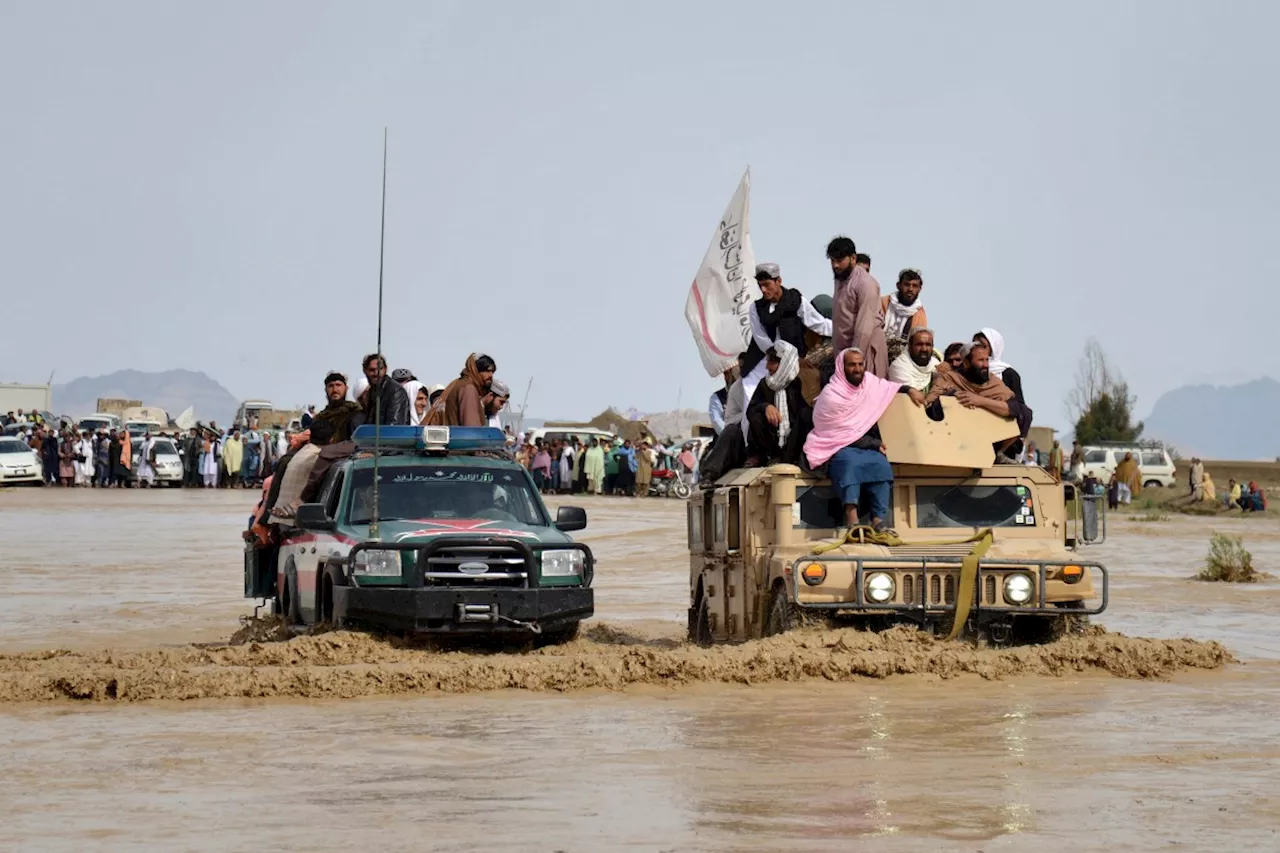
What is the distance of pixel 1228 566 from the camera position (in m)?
24.2

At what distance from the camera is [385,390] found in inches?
626

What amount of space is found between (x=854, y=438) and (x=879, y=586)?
1.09 metres

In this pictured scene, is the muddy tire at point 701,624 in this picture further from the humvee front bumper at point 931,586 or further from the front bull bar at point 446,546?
the humvee front bumper at point 931,586

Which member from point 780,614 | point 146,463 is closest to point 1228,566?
point 780,614

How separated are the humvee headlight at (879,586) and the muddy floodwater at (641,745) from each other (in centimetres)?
30

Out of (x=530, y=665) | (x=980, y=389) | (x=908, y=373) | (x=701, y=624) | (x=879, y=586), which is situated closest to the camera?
(x=530, y=665)

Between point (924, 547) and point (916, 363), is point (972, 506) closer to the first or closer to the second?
point (924, 547)

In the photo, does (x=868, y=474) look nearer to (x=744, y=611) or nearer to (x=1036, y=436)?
(x=744, y=611)

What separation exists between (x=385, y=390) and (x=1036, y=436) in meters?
46.3

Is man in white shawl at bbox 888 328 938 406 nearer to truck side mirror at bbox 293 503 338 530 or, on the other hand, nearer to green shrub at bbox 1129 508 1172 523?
truck side mirror at bbox 293 503 338 530

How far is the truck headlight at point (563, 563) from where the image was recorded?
13336 mm

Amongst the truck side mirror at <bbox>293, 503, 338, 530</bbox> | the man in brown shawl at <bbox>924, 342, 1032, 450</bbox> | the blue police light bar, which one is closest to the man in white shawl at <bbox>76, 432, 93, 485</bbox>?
the blue police light bar

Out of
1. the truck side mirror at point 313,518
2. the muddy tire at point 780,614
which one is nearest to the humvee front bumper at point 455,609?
the truck side mirror at point 313,518

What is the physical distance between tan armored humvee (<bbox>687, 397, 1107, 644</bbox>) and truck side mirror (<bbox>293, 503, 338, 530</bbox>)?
2647mm
